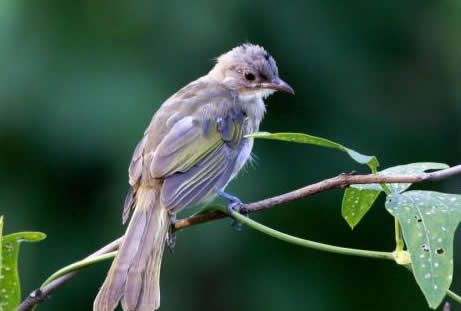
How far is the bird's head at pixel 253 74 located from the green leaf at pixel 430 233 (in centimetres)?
323

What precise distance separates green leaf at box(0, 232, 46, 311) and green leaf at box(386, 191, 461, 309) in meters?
1.13

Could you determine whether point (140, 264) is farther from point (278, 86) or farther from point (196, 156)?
point (278, 86)

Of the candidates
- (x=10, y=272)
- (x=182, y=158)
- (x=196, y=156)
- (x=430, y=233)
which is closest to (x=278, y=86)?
(x=196, y=156)

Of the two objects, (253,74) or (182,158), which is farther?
(253,74)

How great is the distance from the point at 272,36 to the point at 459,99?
2.13 metres

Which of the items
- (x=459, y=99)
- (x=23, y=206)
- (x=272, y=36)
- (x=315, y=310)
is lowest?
(x=315, y=310)

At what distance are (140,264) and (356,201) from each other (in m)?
1.01

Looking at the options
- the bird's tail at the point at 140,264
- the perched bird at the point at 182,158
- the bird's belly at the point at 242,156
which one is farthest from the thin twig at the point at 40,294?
the bird's belly at the point at 242,156

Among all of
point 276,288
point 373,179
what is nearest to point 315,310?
point 276,288

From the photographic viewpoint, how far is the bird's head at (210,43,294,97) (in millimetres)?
5621

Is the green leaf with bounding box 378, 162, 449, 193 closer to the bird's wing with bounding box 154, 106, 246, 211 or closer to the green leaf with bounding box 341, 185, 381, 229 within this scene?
the green leaf with bounding box 341, 185, 381, 229

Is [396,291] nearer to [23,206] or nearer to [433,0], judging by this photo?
[433,0]

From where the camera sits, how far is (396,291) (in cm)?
790

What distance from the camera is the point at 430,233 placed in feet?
7.37
